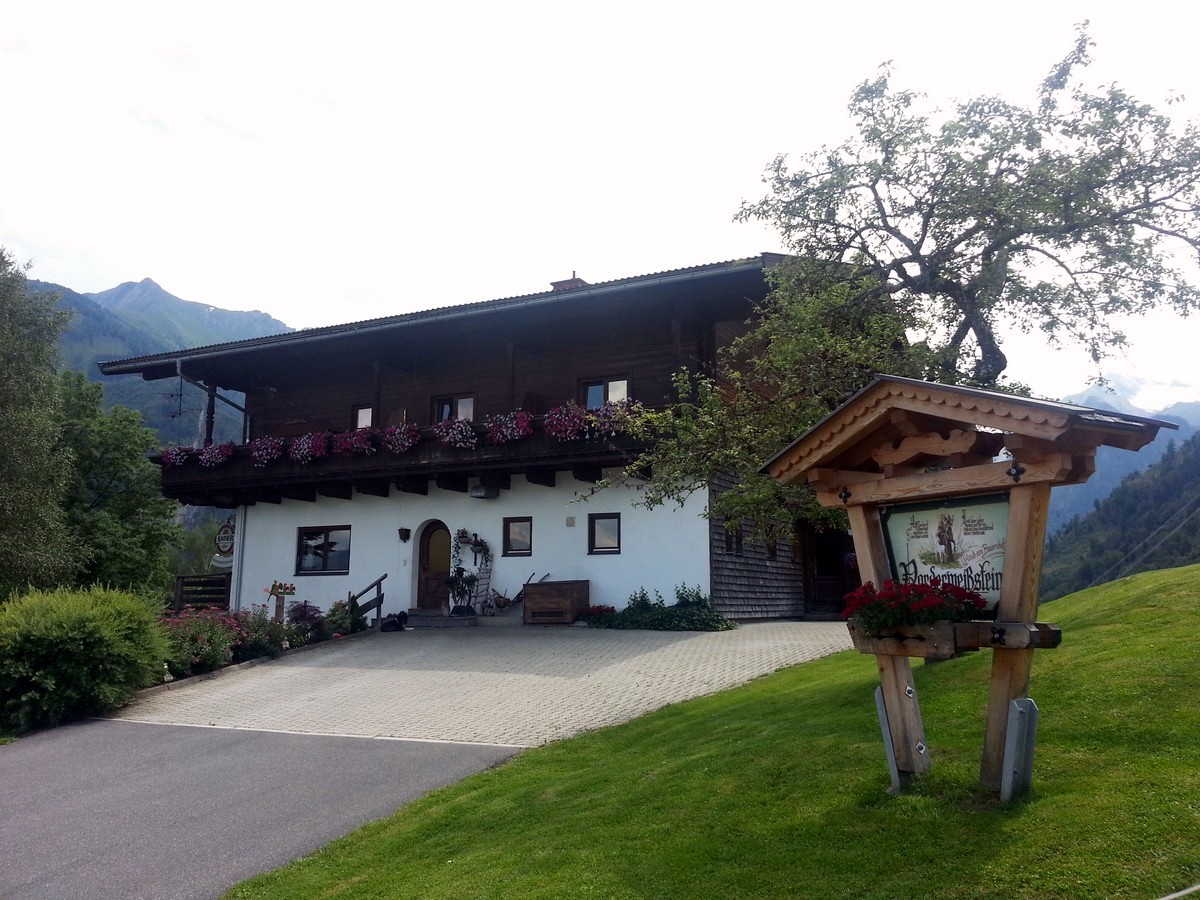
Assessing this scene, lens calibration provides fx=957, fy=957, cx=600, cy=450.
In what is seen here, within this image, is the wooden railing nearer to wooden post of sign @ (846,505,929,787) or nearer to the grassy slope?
the grassy slope

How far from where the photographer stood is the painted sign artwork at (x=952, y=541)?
605cm

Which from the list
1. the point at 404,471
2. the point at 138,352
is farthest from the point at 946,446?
the point at 138,352

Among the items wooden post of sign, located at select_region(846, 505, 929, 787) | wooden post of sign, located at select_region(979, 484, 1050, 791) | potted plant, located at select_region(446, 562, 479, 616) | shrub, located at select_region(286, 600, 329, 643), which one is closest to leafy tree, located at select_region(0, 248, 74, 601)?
shrub, located at select_region(286, 600, 329, 643)

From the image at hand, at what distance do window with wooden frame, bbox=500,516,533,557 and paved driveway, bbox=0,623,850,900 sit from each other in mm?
3226

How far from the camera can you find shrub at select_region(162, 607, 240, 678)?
16.1 m

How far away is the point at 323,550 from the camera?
80.7ft

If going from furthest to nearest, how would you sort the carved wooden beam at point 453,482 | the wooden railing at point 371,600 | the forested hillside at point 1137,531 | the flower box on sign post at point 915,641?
the forested hillside at point 1137,531 < the carved wooden beam at point 453,482 < the wooden railing at point 371,600 < the flower box on sign post at point 915,641

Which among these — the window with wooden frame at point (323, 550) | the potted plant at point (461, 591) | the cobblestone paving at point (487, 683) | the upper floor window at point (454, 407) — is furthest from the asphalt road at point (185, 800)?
the upper floor window at point (454, 407)

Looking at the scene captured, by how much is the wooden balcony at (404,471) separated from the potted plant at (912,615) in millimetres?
12125

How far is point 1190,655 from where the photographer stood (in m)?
7.66

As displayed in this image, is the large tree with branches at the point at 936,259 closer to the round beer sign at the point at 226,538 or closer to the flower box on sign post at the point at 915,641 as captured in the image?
the flower box on sign post at the point at 915,641

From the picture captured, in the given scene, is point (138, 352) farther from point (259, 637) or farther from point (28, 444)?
point (259, 637)

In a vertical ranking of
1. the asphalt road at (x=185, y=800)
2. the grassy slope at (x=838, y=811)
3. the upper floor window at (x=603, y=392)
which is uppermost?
the upper floor window at (x=603, y=392)

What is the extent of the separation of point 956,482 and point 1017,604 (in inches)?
33.3
